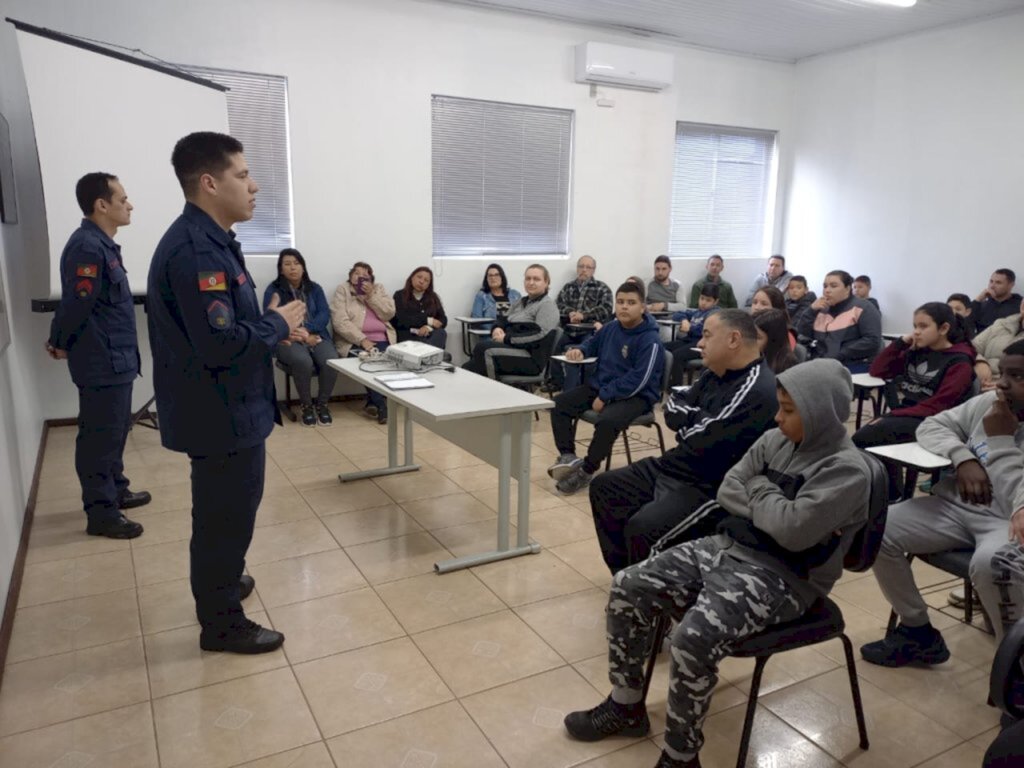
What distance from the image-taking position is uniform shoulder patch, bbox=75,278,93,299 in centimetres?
286

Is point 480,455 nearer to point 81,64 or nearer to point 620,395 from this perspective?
point 620,395

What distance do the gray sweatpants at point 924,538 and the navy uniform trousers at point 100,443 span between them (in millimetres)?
2995

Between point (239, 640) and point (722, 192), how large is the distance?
22.4 feet

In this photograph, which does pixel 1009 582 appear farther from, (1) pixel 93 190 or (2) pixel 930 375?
(1) pixel 93 190

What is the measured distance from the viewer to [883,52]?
664cm

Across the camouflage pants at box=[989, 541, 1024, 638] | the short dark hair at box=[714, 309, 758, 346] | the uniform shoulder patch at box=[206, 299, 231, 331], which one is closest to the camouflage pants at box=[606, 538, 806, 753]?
the camouflage pants at box=[989, 541, 1024, 638]

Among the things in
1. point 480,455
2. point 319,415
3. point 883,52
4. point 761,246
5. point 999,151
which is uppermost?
point 883,52

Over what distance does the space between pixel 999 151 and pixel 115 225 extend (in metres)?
6.48

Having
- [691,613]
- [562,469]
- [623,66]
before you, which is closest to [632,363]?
[562,469]

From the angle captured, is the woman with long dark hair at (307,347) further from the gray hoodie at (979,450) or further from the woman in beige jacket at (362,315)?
the gray hoodie at (979,450)

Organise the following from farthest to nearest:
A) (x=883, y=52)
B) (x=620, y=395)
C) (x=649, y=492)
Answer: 1. (x=883, y=52)
2. (x=620, y=395)
3. (x=649, y=492)

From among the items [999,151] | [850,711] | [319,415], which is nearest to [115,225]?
[319,415]

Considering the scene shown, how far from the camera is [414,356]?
3.48m

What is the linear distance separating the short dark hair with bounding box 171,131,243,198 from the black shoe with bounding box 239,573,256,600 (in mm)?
1435
